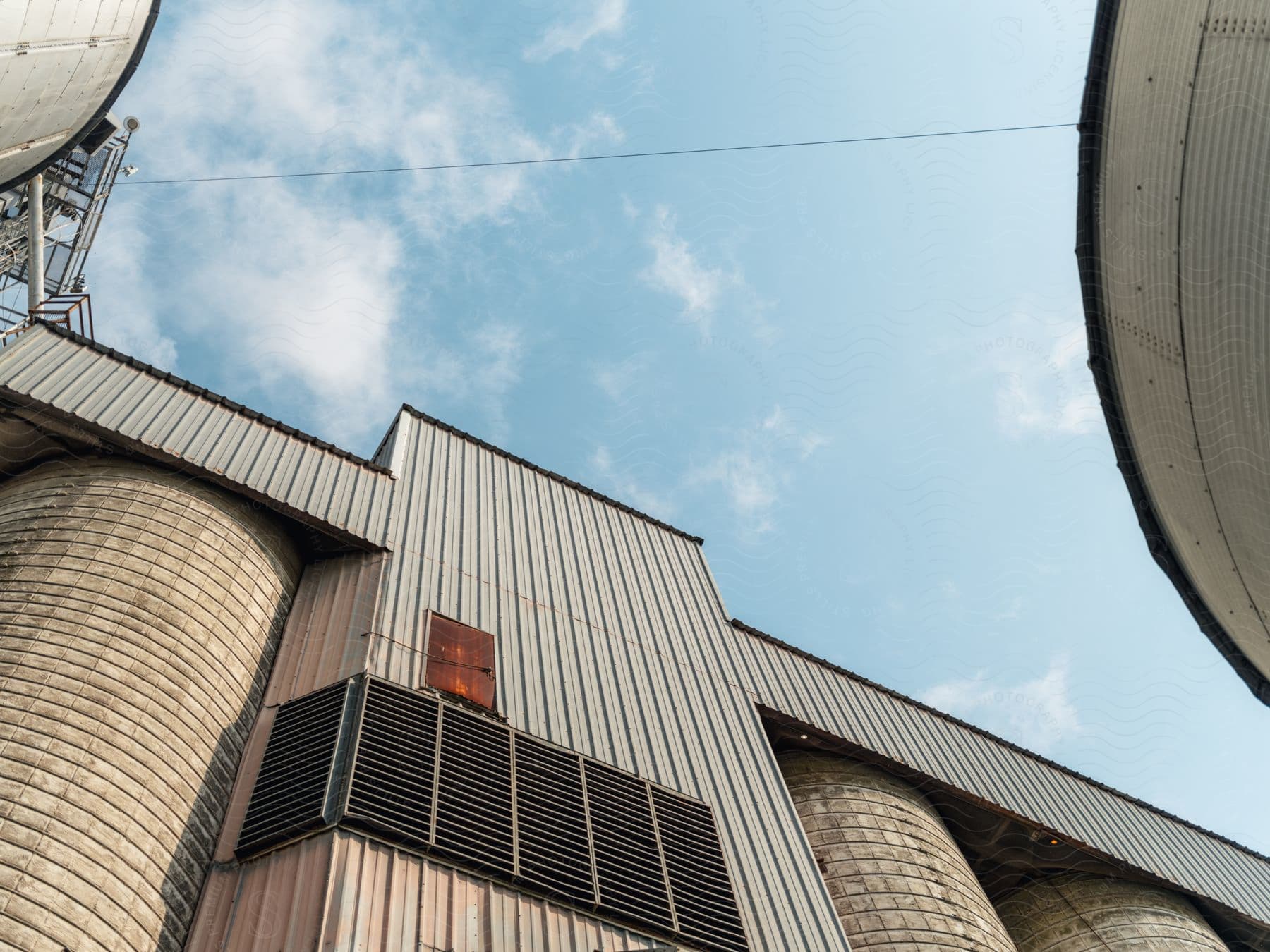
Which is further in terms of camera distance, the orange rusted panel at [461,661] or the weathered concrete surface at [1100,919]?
the weathered concrete surface at [1100,919]

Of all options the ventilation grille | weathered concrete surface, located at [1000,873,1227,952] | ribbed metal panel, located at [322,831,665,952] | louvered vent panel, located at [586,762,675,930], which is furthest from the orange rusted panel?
weathered concrete surface, located at [1000,873,1227,952]

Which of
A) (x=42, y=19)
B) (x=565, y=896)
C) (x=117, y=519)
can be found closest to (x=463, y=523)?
(x=117, y=519)

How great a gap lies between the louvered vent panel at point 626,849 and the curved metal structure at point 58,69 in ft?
34.9

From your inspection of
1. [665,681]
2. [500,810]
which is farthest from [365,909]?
[665,681]

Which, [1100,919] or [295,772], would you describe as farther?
[1100,919]

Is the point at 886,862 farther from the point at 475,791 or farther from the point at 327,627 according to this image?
the point at 327,627

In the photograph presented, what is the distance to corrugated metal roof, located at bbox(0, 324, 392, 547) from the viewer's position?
43.5ft

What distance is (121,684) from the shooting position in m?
10.4

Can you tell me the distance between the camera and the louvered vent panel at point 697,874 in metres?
11.4

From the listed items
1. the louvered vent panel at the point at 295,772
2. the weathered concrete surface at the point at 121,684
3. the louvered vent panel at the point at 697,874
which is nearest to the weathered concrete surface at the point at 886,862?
the louvered vent panel at the point at 697,874

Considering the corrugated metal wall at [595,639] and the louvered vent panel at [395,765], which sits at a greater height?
the corrugated metal wall at [595,639]

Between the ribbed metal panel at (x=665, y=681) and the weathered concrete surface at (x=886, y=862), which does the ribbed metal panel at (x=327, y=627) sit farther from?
the weathered concrete surface at (x=886, y=862)

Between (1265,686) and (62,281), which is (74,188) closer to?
(62,281)

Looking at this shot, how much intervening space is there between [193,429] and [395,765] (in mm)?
6557
